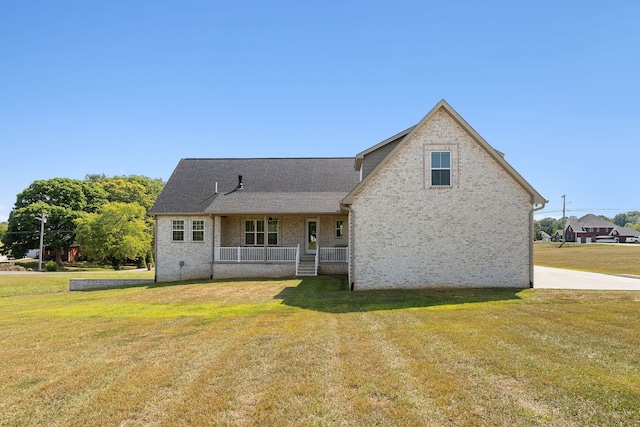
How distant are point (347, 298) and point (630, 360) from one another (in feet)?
26.2

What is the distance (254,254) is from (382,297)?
10.4 m

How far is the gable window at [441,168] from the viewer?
47.8 ft

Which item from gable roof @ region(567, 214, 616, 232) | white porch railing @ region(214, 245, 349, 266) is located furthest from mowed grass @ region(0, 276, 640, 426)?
gable roof @ region(567, 214, 616, 232)

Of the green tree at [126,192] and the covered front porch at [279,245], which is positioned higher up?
the green tree at [126,192]

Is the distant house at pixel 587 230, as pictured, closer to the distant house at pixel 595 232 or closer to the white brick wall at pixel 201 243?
the distant house at pixel 595 232

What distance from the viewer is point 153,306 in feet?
42.1

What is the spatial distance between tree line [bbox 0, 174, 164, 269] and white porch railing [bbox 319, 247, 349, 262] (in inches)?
1073

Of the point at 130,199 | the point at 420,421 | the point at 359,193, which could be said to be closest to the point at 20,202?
the point at 130,199

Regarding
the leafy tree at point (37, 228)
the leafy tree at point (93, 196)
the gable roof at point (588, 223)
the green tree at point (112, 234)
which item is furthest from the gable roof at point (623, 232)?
the leafy tree at point (37, 228)

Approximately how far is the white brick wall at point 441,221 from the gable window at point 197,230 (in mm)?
10935

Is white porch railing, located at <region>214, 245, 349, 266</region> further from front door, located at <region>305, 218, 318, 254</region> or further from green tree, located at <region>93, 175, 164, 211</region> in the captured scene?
green tree, located at <region>93, 175, 164, 211</region>

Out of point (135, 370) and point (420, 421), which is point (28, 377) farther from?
point (420, 421)

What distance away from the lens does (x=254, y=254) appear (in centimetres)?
2136

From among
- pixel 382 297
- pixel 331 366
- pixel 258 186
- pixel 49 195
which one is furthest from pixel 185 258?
pixel 49 195
